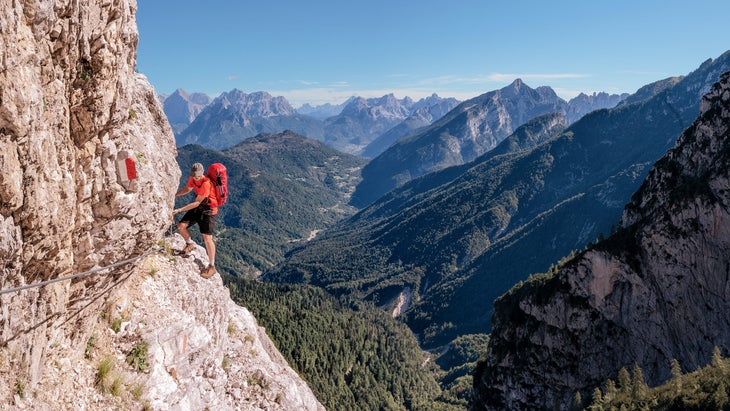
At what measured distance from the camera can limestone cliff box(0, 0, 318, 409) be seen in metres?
10.7

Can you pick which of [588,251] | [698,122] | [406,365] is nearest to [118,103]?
[588,251]

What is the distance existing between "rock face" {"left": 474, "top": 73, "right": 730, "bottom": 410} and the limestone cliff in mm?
86836

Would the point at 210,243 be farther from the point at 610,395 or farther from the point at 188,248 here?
the point at 610,395

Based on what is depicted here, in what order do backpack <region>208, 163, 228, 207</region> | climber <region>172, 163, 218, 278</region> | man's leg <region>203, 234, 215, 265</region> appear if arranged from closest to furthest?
climber <region>172, 163, 218, 278</region>
backpack <region>208, 163, 228, 207</region>
man's leg <region>203, 234, 215, 265</region>

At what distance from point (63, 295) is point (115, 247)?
8.04 ft

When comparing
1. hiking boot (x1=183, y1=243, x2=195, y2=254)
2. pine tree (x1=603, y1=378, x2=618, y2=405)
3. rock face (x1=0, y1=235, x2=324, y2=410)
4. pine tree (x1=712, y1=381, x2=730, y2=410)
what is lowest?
pine tree (x1=603, y1=378, x2=618, y2=405)

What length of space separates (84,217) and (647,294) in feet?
317

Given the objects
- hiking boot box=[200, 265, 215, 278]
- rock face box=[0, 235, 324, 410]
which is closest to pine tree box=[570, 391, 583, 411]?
rock face box=[0, 235, 324, 410]

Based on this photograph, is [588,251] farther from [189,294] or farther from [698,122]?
[189,294]

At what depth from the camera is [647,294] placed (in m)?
83.7

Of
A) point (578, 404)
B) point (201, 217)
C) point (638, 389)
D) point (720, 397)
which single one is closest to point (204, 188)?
point (201, 217)

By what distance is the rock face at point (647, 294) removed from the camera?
75.9 meters

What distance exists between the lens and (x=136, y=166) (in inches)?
648

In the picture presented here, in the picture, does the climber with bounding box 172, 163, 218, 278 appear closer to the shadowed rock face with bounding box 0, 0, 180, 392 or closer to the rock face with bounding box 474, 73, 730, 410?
the shadowed rock face with bounding box 0, 0, 180, 392
